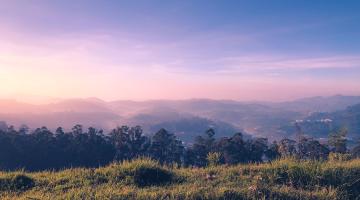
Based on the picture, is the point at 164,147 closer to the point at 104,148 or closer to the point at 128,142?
the point at 128,142

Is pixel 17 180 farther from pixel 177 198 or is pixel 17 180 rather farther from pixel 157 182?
pixel 177 198

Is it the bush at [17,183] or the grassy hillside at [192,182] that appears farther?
the bush at [17,183]

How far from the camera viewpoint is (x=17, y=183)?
8.93 metres

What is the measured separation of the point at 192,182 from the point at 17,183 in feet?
12.5

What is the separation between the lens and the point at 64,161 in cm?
4494

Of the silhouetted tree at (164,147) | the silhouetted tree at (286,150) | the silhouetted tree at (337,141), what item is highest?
the silhouetted tree at (286,150)

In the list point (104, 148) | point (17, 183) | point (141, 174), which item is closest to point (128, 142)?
point (104, 148)

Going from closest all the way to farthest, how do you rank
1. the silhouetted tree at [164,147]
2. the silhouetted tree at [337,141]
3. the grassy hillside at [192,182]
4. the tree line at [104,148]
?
the grassy hillside at [192,182] < the silhouetted tree at [337,141] < the tree line at [104,148] < the silhouetted tree at [164,147]

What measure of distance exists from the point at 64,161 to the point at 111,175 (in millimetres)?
37717

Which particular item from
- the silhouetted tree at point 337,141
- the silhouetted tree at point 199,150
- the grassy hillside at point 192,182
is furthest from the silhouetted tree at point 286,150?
the silhouetted tree at point 199,150

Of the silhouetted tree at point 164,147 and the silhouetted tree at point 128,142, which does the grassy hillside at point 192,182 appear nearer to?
the silhouetted tree at point 164,147

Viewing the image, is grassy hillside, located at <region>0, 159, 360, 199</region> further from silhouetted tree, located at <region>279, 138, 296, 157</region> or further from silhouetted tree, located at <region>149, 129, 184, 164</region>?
silhouetted tree, located at <region>149, 129, 184, 164</region>

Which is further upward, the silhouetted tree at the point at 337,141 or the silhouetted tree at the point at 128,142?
the silhouetted tree at the point at 337,141

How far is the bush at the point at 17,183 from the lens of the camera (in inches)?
345
